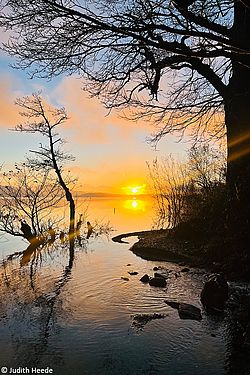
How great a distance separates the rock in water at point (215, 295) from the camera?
6.20 metres

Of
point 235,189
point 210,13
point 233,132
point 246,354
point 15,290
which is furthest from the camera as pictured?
point 233,132

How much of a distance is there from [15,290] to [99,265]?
9.45ft

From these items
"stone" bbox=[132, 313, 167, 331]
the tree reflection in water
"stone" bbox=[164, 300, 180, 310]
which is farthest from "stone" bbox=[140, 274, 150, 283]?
"stone" bbox=[132, 313, 167, 331]

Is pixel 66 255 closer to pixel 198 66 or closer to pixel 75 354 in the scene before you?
pixel 198 66

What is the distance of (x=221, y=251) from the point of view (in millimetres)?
9695

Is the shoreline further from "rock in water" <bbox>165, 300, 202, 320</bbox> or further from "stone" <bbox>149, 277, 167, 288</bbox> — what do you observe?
"rock in water" <bbox>165, 300, 202, 320</bbox>

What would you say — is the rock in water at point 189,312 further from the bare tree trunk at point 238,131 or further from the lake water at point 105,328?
the bare tree trunk at point 238,131

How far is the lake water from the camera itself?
4.46 metres

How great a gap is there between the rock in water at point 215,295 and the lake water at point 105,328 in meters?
0.18

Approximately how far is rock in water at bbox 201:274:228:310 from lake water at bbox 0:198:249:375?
0.59 ft

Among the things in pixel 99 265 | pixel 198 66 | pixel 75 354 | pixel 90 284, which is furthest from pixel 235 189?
pixel 75 354

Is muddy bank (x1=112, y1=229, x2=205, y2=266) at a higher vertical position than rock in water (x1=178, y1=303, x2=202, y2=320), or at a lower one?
higher

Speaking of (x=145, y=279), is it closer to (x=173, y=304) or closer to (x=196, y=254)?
(x=173, y=304)

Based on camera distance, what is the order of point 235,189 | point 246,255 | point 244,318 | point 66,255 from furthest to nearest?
1. point 66,255
2. point 235,189
3. point 246,255
4. point 244,318
